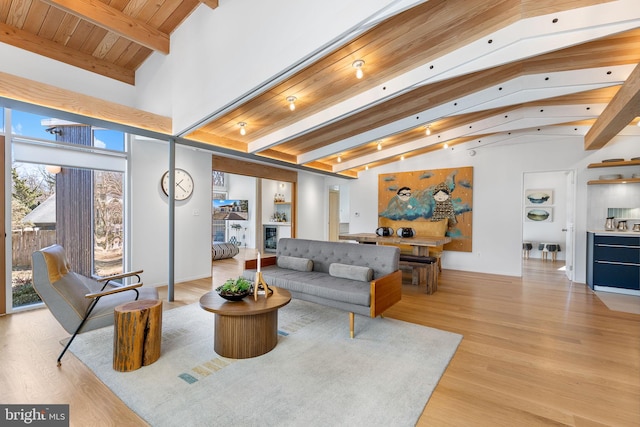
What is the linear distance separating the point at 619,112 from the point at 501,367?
329 cm

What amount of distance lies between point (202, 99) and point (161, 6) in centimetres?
109

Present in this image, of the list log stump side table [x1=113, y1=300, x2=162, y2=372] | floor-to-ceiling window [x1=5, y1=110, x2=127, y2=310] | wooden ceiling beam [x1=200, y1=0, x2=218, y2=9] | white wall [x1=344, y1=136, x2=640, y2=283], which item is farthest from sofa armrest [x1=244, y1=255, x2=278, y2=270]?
white wall [x1=344, y1=136, x2=640, y2=283]

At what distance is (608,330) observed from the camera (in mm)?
3137

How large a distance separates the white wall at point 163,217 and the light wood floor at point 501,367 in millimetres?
1102

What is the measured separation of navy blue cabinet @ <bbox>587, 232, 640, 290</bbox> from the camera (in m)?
4.45

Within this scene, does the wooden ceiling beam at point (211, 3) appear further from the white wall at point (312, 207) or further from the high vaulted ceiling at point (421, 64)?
the white wall at point (312, 207)

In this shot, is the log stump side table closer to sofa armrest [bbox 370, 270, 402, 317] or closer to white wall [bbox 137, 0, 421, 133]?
sofa armrest [bbox 370, 270, 402, 317]

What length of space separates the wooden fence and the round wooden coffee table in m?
2.95

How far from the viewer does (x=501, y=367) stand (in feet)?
7.77

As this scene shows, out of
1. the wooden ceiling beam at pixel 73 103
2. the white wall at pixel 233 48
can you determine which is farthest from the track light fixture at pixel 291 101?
the wooden ceiling beam at pixel 73 103

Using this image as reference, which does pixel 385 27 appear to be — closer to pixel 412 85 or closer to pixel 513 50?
pixel 412 85

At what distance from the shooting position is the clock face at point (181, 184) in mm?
5000

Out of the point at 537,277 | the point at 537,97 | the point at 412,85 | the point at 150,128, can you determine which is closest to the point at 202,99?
the point at 150,128

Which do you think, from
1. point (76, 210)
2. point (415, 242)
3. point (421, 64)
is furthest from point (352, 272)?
point (76, 210)
